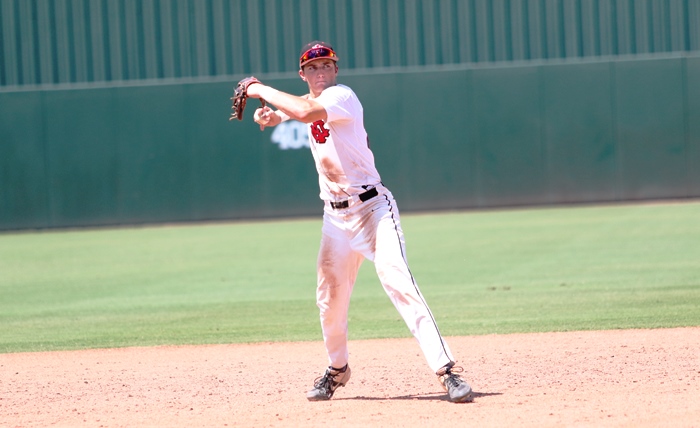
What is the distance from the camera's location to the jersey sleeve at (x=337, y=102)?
5.13 meters

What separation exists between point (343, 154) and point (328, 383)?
51.3 inches

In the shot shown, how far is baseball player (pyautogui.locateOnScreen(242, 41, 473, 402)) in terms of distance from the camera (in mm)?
5121

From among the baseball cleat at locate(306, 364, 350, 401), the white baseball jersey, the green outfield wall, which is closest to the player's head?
the white baseball jersey

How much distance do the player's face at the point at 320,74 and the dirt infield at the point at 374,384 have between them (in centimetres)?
176

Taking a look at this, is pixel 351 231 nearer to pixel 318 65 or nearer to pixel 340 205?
pixel 340 205

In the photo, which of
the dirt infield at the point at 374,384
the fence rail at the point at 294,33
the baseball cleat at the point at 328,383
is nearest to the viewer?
the dirt infield at the point at 374,384

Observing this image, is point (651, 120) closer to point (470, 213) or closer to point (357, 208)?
point (470, 213)

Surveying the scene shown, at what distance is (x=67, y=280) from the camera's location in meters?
12.1

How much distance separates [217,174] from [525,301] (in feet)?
37.9

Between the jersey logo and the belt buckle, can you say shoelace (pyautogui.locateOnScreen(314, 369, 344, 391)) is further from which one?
the jersey logo

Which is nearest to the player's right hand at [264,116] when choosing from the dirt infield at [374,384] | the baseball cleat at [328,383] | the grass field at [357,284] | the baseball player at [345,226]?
the baseball player at [345,226]

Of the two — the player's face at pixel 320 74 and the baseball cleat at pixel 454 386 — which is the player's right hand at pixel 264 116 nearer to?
the player's face at pixel 320 74

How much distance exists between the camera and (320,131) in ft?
17.7

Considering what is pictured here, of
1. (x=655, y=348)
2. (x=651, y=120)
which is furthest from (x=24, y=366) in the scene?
(x=651, y=120)
